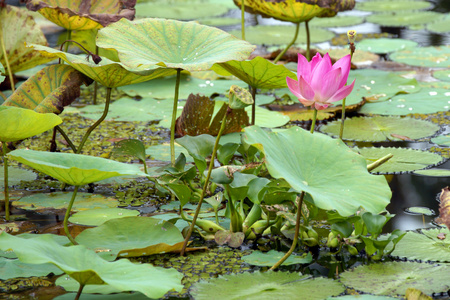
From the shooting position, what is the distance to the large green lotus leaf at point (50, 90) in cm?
179

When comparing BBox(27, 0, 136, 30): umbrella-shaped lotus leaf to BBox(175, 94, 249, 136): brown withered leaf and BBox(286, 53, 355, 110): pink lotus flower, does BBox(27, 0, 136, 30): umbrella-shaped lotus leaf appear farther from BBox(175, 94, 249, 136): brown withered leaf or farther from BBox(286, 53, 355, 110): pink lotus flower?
BBox(286, 53, 355, 110): pink lotus flower

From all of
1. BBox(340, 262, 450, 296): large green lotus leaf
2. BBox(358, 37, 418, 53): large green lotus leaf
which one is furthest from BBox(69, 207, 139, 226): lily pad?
BBox(358, 37, 418, 53): large green lotus leaf

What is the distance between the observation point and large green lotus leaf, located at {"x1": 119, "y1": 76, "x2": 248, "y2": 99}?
3104 millimetres

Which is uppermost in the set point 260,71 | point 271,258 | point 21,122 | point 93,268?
point 260,71

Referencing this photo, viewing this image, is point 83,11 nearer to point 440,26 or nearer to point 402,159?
point 402,159

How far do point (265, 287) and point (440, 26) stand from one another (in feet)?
13.1

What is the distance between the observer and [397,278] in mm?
1378

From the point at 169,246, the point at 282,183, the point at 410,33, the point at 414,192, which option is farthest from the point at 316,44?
the point at 169,246

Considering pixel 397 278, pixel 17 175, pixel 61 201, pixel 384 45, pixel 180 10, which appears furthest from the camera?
pixel 180 10

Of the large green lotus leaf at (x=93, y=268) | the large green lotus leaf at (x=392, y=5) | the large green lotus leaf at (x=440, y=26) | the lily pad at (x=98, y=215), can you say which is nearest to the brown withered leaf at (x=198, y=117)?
the lily pad at (x=98, y=215)

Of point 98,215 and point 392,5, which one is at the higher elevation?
point 392,5

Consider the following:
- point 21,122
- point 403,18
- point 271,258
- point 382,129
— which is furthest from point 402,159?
point 403,18

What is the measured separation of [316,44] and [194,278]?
3190mm

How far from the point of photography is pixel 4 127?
1.50 meters
